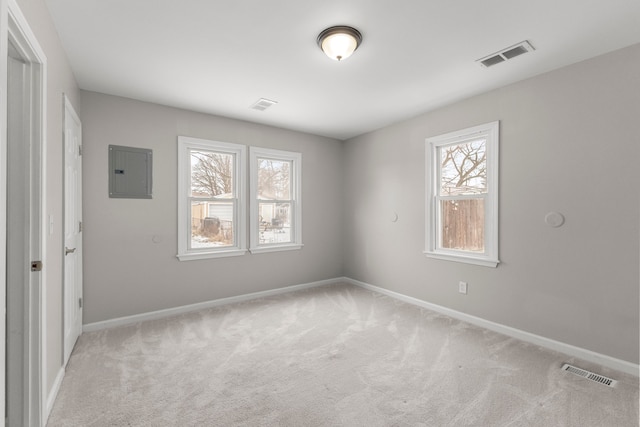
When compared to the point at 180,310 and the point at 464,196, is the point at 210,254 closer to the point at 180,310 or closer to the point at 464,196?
the point at 180,310

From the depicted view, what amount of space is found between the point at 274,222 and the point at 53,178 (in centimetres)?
285

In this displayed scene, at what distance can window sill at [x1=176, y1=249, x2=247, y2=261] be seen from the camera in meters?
3.84

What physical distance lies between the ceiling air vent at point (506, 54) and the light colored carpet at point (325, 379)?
2.51 meters

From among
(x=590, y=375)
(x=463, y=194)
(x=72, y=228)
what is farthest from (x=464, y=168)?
(x=72, y=228)

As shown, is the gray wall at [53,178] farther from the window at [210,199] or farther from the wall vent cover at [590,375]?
the wall vent cover at [590,375]

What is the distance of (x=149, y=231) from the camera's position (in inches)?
143

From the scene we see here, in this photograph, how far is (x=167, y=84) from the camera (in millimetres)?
3135

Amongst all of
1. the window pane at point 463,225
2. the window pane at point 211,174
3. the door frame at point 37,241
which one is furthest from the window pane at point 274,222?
the door frame at point 37,241

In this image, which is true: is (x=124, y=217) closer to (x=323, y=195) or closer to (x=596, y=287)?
(x=323, y=195)

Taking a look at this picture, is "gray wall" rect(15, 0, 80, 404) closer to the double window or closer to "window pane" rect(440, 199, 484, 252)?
the double window

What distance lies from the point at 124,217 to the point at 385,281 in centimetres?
343

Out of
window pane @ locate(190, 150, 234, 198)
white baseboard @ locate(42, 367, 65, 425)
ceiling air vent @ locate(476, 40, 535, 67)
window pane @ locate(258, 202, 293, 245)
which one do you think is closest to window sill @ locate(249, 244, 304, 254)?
window pane @ locate(258, 202, 293, 245)

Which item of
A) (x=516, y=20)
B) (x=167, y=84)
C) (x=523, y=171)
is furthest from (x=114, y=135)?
(x=523, y=171)

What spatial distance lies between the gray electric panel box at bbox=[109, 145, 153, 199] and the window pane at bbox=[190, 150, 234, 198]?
0.54m
